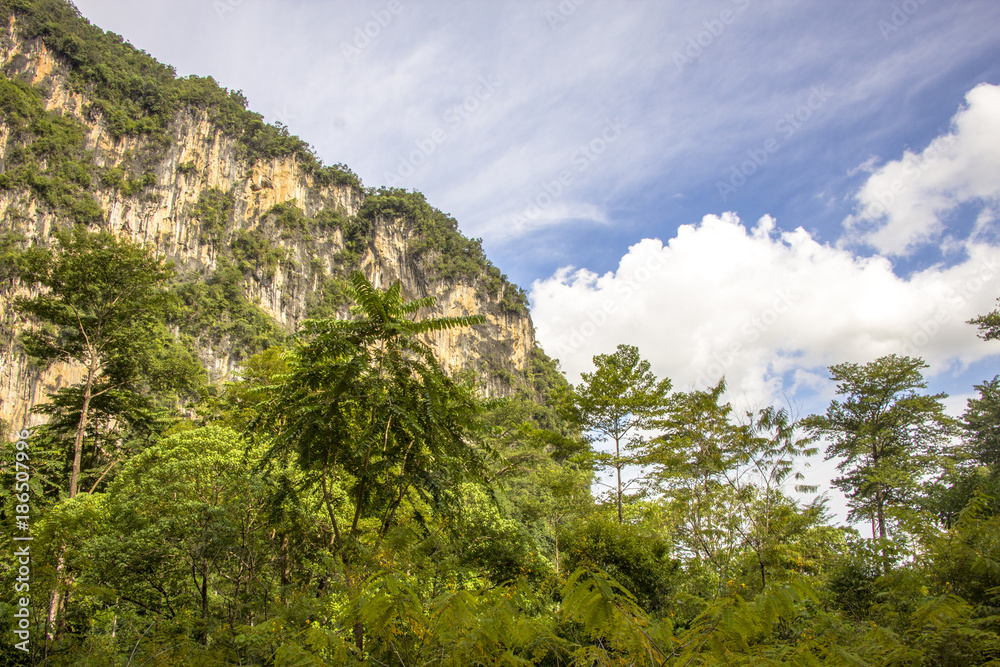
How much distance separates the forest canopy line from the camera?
227cm

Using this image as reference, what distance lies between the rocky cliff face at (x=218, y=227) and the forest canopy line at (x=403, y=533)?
80.7ft

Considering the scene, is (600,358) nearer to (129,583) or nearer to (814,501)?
(814,501)

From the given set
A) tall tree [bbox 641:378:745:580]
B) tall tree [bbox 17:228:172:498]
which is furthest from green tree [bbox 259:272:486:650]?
tall tree [bbox 17:228:172:498]

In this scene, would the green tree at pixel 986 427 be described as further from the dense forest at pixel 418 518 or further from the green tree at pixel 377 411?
the green tree at pixel 377 411

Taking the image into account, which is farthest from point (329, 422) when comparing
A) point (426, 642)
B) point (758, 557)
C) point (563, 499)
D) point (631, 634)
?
point (563, 499)

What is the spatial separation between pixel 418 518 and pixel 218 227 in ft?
201

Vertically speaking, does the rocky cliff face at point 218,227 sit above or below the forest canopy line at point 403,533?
above

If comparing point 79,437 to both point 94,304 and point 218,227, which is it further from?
point 218,227

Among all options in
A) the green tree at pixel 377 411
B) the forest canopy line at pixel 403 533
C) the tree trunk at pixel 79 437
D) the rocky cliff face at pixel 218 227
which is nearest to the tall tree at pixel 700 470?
the forest canopy line at pixel 403 533

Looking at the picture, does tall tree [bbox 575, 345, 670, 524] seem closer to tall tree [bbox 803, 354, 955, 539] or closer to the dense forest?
the dense forest

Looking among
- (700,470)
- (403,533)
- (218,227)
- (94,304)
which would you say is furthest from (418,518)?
(218,227)

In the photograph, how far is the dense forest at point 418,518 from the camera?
2.35m

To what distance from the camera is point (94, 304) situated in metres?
12.6

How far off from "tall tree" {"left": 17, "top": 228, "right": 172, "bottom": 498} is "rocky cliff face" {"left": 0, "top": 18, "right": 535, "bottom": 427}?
910 inches
